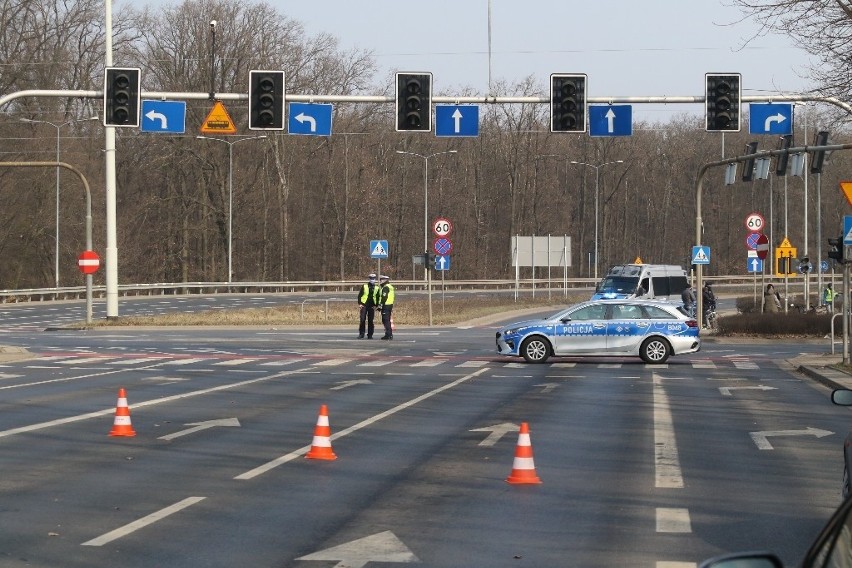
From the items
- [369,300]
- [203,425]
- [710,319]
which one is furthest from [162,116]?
[710,319]

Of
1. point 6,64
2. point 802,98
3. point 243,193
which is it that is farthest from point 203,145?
point 802,98

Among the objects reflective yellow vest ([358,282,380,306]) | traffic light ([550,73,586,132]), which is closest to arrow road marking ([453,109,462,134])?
traffic light ([550,73,586,132])

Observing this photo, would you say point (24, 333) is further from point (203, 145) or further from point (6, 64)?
point (203, 145)

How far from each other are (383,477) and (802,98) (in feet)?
63.6

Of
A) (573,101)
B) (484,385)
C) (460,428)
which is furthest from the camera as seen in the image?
(573,101)

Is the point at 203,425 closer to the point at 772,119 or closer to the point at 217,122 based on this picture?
the point at 217,122

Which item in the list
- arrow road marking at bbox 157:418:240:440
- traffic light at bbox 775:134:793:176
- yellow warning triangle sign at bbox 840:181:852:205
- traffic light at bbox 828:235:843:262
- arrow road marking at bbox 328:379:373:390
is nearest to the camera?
arrow road marking at bbox 157:418:240:440

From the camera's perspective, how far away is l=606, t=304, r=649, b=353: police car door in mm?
32125

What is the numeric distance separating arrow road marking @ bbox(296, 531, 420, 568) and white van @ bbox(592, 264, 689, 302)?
141 feet

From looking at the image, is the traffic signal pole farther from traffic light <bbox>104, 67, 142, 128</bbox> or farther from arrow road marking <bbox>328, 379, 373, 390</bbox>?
traffic light <bbox>104, 67, 142, 128</bbox>

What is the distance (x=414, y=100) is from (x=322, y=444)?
17540mm

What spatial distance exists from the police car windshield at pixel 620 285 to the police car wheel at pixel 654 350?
20434mm

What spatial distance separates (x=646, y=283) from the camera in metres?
53.2

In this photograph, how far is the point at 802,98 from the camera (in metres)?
29.6
